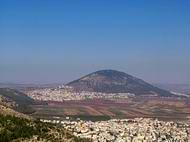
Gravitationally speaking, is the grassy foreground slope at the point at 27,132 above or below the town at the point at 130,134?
above

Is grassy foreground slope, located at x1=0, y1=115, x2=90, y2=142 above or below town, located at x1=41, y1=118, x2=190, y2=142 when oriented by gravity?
above

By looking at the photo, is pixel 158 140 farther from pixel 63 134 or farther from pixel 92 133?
pixel 63 134

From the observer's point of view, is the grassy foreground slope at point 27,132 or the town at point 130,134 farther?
the town at point 130,134

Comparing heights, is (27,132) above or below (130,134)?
above

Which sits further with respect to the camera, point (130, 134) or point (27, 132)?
point (130, 134)

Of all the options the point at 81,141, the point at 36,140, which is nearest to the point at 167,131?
the point at 81,141

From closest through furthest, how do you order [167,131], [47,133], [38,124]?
1. [47,133]
2. [38,124]
3. [167,131]

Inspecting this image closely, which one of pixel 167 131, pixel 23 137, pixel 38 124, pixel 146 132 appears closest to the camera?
pixel 23 137

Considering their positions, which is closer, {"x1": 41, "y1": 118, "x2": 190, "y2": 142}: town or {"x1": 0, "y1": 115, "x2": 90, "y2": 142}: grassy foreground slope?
{"x1": 0, "y1": 115, "x2": 90, "y2": 142}: grassy foreground slope
